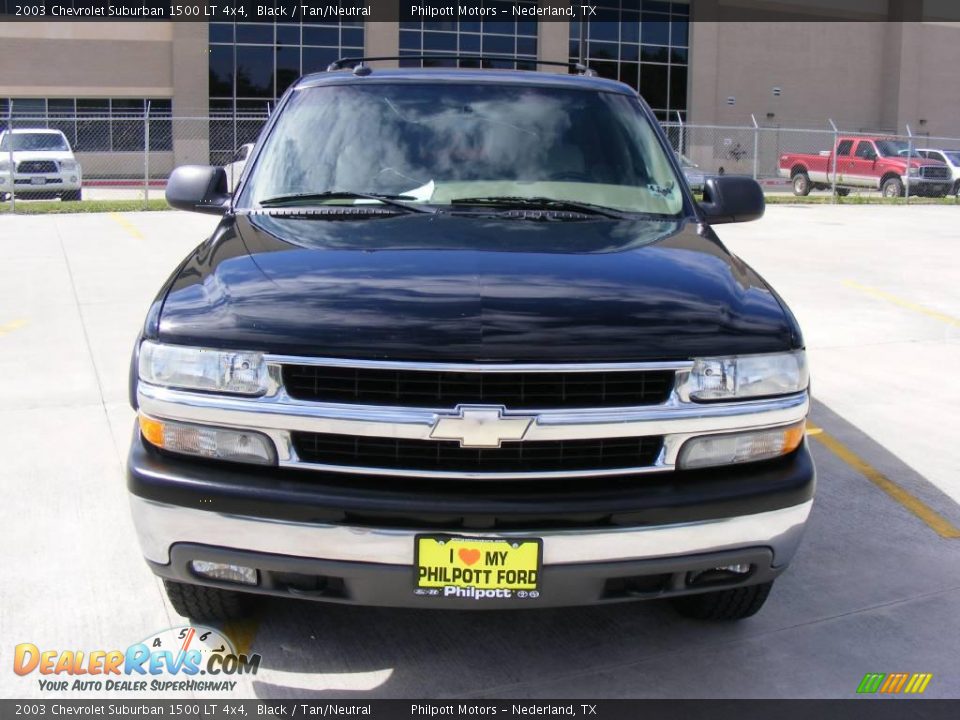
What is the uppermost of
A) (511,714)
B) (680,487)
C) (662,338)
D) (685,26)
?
(685,26)

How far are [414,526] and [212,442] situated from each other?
64cm

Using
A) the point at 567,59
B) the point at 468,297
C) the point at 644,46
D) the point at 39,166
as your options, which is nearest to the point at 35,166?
the point at 39,166

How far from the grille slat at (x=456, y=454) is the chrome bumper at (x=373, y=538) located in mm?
189

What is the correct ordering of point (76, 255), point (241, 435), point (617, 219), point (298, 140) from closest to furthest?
point (241, 435)
point (617, 219)
point (298, 140)
point (76, 255)

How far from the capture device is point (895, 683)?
3.37 m

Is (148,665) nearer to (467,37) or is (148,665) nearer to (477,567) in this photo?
(477,567)

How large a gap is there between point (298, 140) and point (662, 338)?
6.90 ft

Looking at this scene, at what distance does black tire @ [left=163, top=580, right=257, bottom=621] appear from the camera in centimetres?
340

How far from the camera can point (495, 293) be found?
3.06 meters

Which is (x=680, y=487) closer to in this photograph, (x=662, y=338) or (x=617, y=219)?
(x=662, y=338)

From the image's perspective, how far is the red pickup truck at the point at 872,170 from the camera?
90.4ft

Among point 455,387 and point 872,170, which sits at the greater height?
point 872,170

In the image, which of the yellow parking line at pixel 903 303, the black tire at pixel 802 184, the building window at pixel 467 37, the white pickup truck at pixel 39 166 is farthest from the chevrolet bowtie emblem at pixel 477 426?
the building window at pixel 467 37

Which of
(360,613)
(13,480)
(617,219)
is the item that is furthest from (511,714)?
(13,480)
